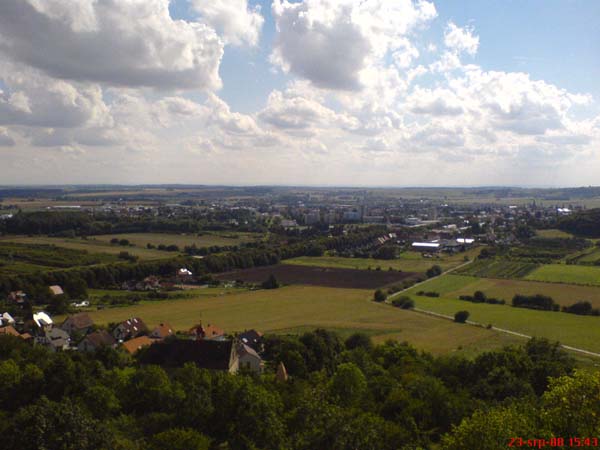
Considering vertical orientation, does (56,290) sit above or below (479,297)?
below

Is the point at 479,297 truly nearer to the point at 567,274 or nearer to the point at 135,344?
the point at 567,274

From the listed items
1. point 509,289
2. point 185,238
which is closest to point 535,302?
point 509,289

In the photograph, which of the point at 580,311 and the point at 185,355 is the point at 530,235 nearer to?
the point at 580,311

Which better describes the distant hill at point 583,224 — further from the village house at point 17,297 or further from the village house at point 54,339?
the village house at point 54,339

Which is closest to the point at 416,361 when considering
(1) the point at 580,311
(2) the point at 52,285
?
(1) the point at 580,311

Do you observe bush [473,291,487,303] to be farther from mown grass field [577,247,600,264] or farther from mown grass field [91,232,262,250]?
mown grass field [91,232,262,250]
